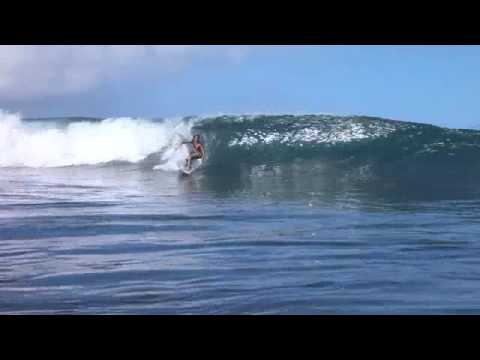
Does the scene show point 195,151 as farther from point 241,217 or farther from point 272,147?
point 241,217

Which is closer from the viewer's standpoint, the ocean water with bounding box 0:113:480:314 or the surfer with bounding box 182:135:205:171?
the ocean water with bounding box 0:113:480:314

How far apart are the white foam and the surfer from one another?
0.66 ft

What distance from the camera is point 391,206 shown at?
5.97 meters

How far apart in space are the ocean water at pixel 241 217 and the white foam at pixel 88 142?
0.08ft

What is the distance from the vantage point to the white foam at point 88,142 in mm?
7227

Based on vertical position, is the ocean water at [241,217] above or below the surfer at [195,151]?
below

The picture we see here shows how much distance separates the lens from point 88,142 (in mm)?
8172

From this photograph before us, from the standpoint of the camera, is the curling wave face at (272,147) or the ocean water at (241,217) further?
the curling wave face at (272,147)

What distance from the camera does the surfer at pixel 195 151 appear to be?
7.30m

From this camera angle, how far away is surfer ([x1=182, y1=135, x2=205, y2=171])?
7.30 meters

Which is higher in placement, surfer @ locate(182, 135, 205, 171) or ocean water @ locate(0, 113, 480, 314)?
surfer @ locate(182, 135, 205, 171)

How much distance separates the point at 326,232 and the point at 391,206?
1.15m
